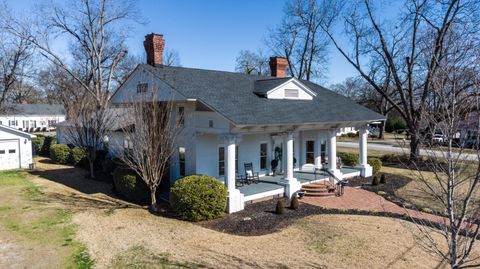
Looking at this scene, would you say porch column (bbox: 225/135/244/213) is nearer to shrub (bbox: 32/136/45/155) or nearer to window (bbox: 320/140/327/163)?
window (bbox: 320/140/327/163)

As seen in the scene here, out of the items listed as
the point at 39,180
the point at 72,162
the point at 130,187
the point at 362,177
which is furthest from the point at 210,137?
the point at 72,162

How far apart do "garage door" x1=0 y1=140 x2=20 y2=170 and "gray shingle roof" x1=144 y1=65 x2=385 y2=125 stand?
16.0 m

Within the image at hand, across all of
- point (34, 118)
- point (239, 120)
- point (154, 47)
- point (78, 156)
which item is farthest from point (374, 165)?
point (34, 118)

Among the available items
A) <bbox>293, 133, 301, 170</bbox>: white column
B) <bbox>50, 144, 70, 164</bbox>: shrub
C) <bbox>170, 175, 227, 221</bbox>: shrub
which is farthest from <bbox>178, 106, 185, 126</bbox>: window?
<bbox>50, 144, 70, 164</bbox>: shrub

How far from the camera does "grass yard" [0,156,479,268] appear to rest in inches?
373

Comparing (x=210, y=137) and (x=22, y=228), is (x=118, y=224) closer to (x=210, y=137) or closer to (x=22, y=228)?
(x=22, y=228)

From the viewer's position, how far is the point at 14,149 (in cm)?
2627

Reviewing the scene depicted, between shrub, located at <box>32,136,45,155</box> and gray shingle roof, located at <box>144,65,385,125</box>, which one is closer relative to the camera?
gray shingle roof, located at <box>144,65,385,125</box>

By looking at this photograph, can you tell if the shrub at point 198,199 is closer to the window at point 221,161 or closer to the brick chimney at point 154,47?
the window at point 221,161

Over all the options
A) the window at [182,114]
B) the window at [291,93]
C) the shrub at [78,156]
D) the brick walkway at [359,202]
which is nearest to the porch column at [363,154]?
the brick walkway at [359,202]

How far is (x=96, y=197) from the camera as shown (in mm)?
17469

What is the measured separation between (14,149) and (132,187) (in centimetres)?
1615

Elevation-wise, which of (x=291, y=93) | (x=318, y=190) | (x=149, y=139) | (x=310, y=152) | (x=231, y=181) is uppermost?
(x=291, y=93)

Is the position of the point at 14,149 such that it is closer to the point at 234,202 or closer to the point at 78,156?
the point at 78,156
